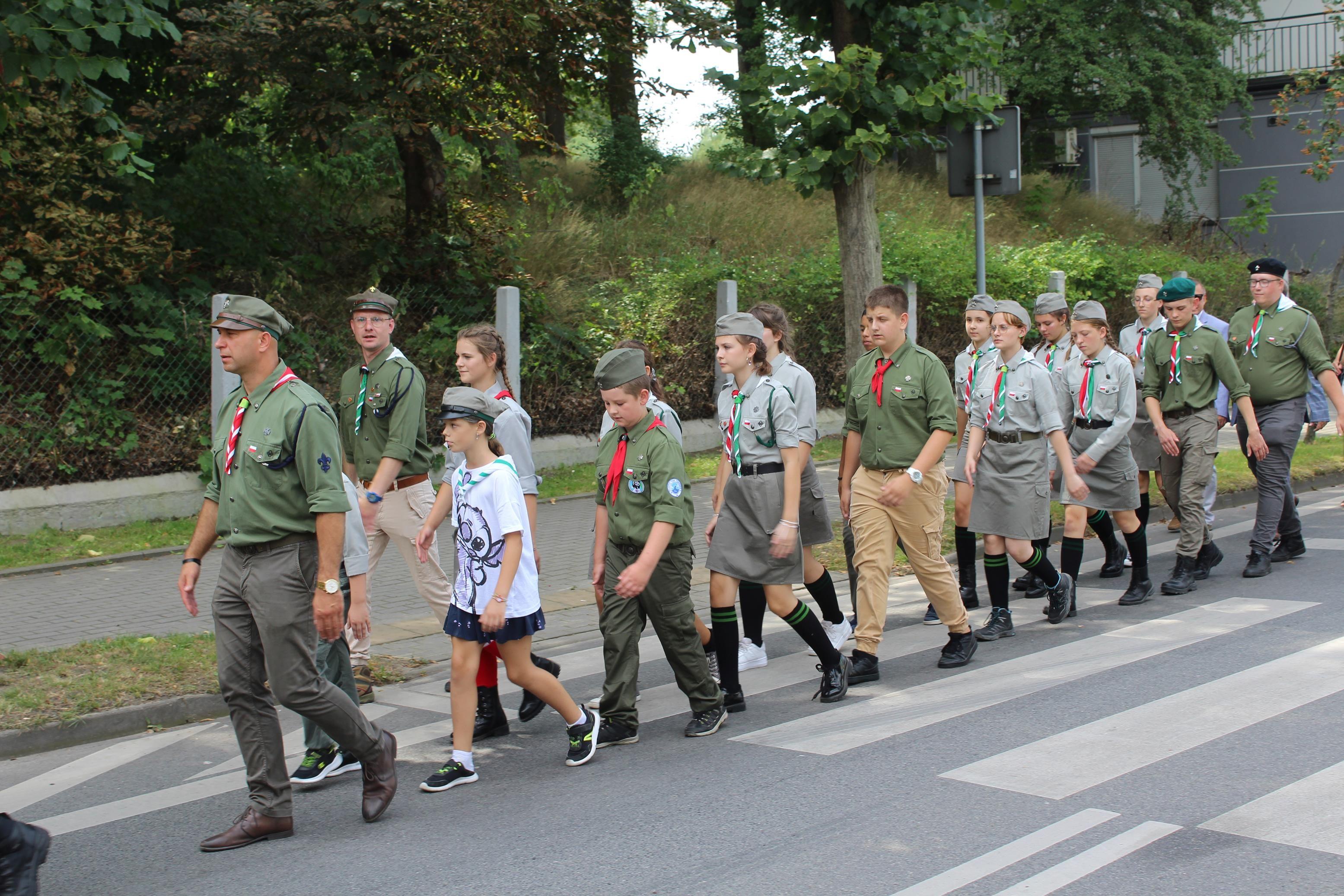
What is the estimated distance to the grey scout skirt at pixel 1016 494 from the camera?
23.5 feet

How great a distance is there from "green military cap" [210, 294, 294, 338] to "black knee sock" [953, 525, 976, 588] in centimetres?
505

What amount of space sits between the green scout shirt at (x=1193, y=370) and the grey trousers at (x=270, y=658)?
20.0ft

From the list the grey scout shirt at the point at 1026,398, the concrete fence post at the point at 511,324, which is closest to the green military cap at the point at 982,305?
the grey scout shirt at the point at 1026,398

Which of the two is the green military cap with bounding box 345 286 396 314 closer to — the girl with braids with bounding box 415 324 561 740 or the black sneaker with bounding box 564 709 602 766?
the girl with braids with bounding box 415 324 561 740

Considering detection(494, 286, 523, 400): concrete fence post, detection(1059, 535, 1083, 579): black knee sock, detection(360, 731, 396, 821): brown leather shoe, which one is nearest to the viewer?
detection(360, 731, 396, 821): brown leather shoe

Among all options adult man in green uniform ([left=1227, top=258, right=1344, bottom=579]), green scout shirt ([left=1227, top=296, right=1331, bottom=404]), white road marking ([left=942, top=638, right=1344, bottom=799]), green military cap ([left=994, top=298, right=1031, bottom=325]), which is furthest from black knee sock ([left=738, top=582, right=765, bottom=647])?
green scout shirt ([left=1227, top=296, right=1331, bottom=404])

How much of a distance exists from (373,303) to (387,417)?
57cm

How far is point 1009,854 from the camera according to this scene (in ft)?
13.2

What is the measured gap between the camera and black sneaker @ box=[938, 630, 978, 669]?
6.55 m

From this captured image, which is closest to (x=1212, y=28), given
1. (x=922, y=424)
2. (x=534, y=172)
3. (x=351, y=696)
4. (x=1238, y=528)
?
(x=534, y=172)

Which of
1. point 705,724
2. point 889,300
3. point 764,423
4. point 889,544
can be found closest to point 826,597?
point 889,544

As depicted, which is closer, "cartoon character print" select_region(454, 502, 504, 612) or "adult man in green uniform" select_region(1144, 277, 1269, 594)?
"cartoon character print" select_region(454, 502, 504, 612)

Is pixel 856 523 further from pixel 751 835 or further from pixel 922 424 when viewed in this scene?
pixel 751 835

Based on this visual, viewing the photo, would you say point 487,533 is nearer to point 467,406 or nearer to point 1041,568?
point 467,406
